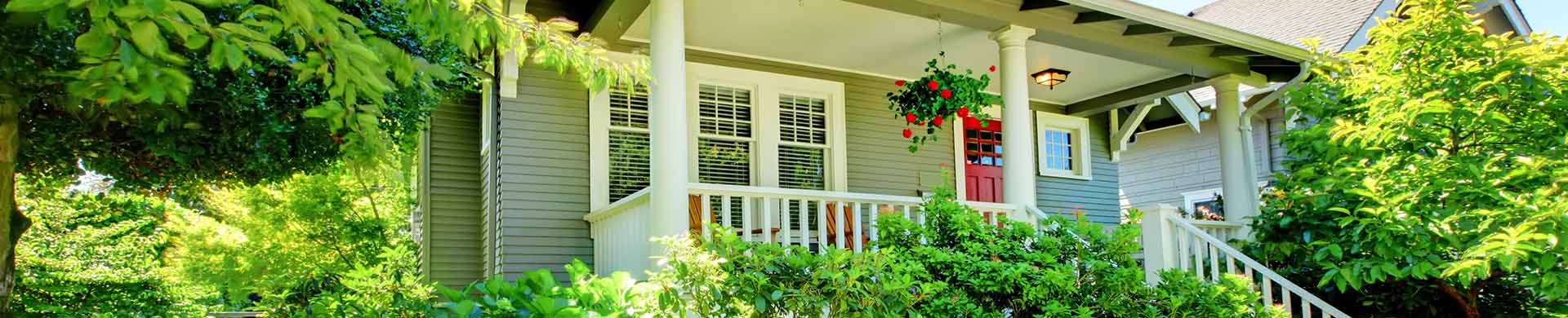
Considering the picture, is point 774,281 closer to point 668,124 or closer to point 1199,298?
point 668,124

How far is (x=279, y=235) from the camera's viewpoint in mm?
14234

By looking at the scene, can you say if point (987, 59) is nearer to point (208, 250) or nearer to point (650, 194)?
point (650, 194)

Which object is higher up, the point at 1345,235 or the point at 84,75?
the point at 84,75

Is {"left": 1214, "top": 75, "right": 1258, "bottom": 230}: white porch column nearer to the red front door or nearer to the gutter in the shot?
the gutter

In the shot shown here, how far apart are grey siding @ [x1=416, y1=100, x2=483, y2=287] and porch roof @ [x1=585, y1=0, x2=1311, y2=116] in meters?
2.35

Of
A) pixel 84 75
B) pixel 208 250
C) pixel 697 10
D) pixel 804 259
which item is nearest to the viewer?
→ pixel 84 75

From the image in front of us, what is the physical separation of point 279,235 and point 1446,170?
13239 mm

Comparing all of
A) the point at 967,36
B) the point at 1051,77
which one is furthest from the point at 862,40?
the point at 1051,77

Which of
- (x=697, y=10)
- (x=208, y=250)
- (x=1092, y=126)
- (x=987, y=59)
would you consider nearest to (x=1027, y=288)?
(x=697, y=10)

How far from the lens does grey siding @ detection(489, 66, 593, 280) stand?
7.32 meters

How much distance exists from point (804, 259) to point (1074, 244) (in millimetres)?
1691

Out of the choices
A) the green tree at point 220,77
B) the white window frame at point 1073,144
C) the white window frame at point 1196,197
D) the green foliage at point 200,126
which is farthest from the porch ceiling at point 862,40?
the white window frame at point 1196,197

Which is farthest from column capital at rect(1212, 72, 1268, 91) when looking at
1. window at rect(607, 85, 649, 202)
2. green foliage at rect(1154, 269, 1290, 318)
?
window at rect(607, 85, 649, 202)

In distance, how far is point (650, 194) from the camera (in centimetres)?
584
